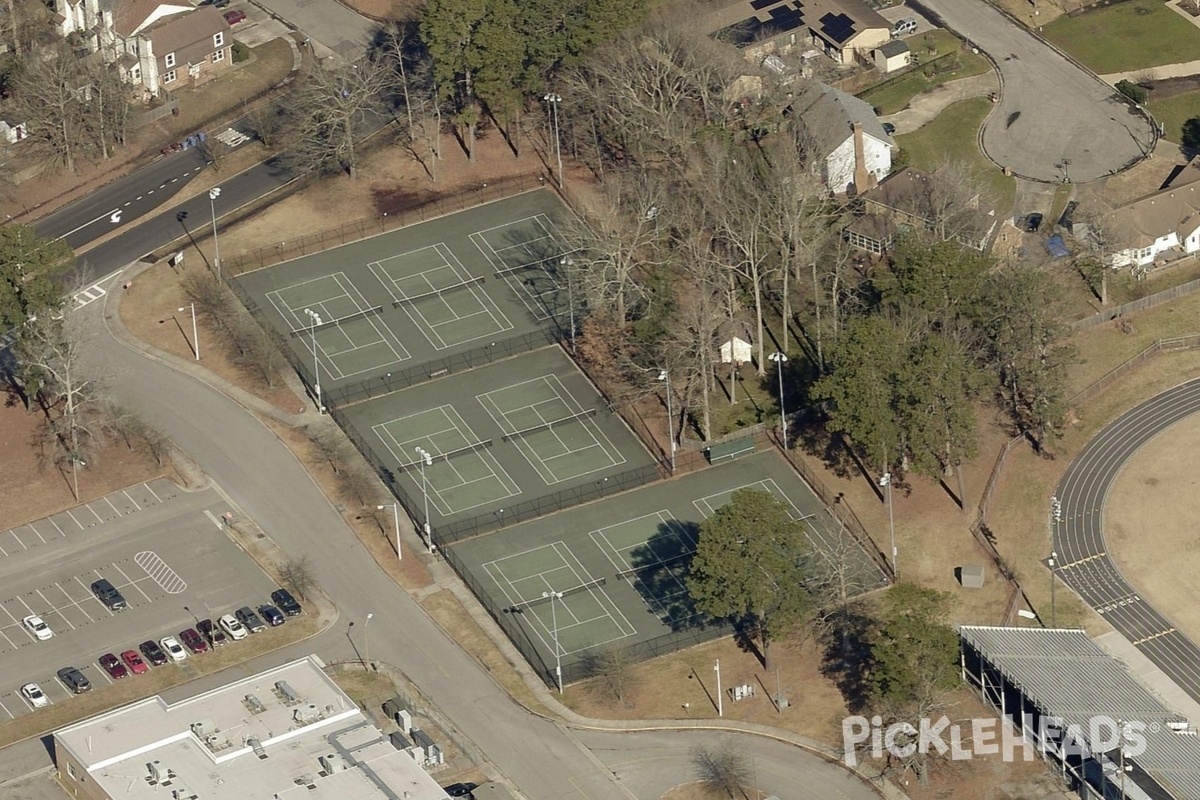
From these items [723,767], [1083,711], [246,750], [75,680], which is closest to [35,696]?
[75,680]

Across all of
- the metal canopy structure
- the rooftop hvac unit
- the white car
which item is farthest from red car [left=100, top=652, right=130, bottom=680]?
the metal canopy structure

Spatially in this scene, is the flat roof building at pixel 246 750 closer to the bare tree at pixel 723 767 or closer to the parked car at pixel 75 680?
the parked car at pixel 75 680

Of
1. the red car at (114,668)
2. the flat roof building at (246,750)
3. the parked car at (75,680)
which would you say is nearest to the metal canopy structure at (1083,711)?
the flat roof building at (246,750)

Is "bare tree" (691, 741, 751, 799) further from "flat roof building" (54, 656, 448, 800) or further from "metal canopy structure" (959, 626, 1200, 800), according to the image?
"flat roof building" (54, 656, 448, 800)

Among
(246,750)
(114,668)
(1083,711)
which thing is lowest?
(114,668)

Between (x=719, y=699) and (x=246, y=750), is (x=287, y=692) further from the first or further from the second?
(x=719, y=699)
